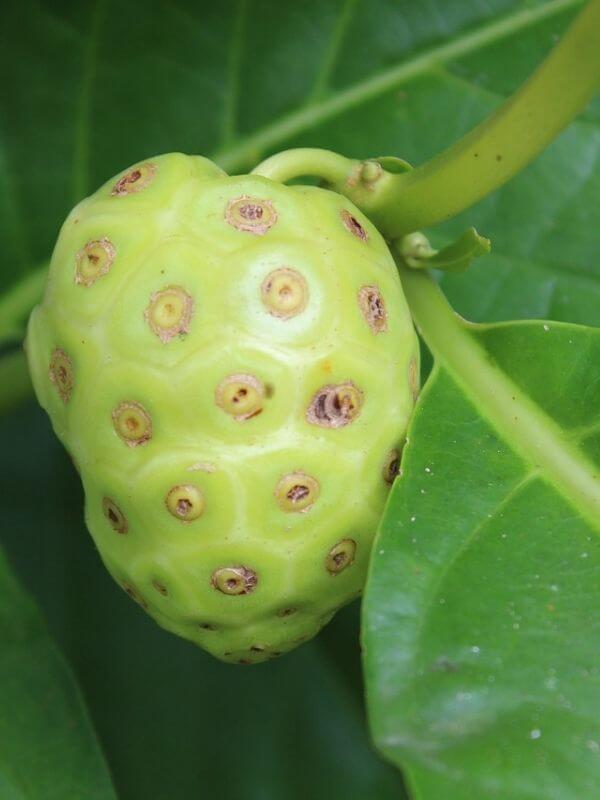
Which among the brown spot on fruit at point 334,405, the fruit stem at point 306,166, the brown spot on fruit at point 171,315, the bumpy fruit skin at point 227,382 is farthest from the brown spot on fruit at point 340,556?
the fruit stem at point 306,166

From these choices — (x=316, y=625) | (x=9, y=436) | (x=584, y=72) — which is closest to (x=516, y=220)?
(x=584, y=72)

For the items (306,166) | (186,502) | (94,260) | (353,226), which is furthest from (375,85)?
(186,502)

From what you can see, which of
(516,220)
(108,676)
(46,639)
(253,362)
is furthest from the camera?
(108,676)

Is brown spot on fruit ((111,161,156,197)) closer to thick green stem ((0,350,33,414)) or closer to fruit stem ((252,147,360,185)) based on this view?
fruit stem ((252,147,360,185))

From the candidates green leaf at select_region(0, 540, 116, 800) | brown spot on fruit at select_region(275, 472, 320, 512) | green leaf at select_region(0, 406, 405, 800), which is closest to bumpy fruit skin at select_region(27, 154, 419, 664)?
brown spot on fruit at select_region(275, 472, 320, 512)

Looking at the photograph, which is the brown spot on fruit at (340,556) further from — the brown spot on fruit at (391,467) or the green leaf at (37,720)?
the green leaf at (37,720)

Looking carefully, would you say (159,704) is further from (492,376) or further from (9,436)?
(492,376)
